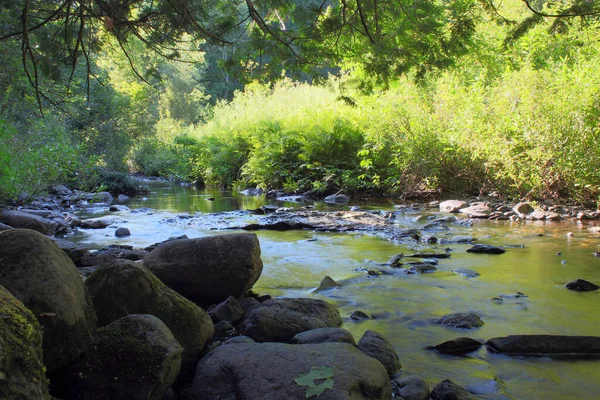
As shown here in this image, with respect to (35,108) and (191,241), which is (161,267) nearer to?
(191,241)

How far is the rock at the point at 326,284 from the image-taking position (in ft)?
15.9

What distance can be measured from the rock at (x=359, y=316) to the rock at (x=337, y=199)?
28.9ft

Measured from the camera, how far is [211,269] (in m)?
4.29

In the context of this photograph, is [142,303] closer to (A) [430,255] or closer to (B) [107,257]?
(B) [107,257]

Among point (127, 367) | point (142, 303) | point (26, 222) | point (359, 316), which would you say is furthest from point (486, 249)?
point (26, 222)

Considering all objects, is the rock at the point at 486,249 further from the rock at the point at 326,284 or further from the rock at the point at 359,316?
the rock at the point at 359,316

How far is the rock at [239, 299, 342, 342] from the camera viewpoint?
3.38 metres

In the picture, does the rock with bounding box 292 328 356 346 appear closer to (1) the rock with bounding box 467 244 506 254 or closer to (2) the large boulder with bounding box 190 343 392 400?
(2) the large boulder with bounding box 190 343 392 400

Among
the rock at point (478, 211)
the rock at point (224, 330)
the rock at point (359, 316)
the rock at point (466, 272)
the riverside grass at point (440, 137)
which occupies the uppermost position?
the riverside grass at point (440, 137)

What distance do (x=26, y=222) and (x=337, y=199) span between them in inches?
295

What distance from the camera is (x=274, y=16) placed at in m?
5.93

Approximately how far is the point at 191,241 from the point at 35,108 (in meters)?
11.2

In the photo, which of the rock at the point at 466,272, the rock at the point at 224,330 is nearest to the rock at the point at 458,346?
the rock at the point at 224,330

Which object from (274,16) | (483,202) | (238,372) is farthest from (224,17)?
(483,202)
